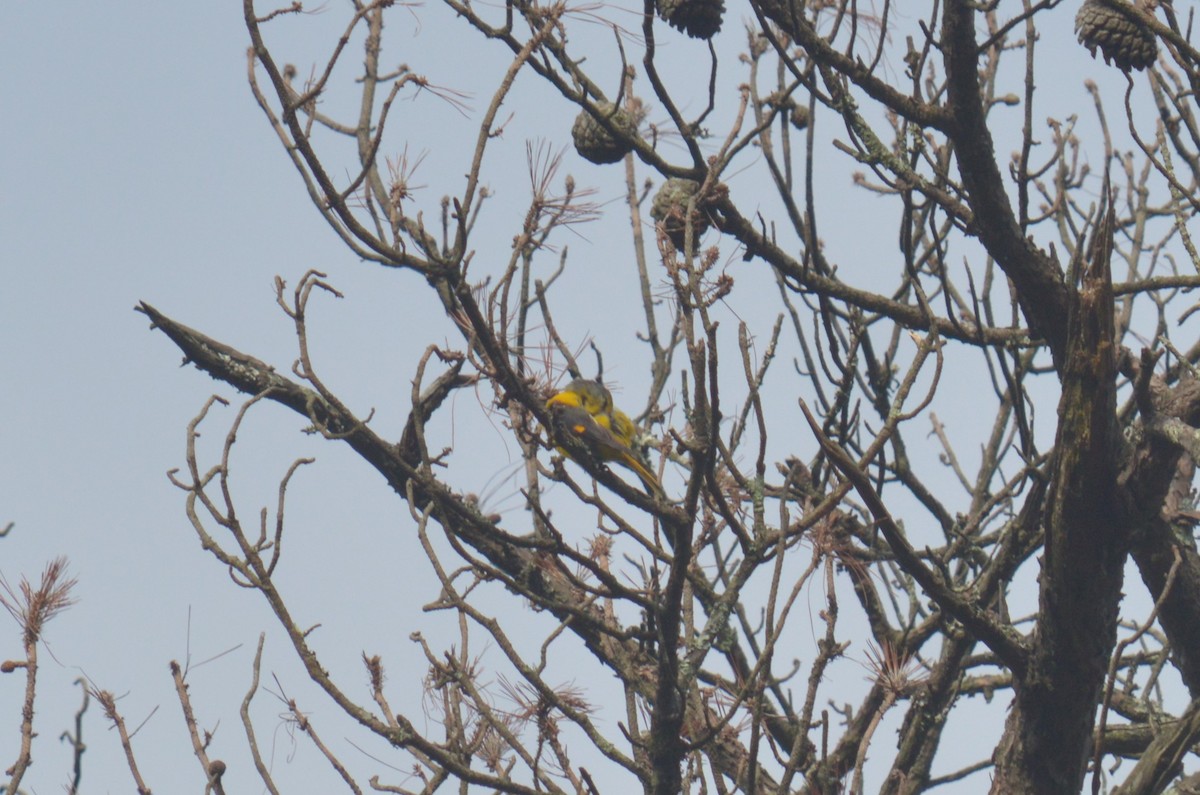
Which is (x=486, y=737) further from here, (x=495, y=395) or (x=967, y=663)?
(x=967, y=663)

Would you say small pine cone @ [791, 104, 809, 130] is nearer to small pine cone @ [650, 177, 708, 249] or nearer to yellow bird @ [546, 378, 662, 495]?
yellow bird @ [546, 378, 662, 495]

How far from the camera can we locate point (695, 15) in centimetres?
367

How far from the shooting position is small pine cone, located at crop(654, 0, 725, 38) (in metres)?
3.65

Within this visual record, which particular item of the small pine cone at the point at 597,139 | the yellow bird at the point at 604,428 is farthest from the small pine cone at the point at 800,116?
the small pine cone at the point at 597,139

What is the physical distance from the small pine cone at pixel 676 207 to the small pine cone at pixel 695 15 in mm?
470

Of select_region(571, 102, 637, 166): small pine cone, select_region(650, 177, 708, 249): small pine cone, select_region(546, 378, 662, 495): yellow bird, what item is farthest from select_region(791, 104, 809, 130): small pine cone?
select_region(571, 102, 637, 166): small pine cone

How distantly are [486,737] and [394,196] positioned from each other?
5.47ft

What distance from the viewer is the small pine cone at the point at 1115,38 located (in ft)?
11.8

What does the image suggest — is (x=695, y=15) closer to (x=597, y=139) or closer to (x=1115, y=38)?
(x=597, y=139)

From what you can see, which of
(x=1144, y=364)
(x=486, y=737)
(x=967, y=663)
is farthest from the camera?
(x=967, y=663)

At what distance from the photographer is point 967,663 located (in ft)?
14.7

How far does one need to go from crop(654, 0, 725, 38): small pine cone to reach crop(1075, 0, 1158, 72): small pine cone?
44.9 inches

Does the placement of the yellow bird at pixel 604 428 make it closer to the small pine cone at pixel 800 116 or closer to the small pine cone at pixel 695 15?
the small pine cone at pixel 695 15

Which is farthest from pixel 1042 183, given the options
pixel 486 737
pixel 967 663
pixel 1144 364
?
pixel 486 737
